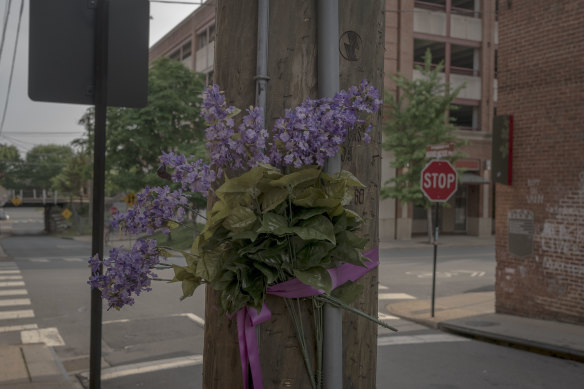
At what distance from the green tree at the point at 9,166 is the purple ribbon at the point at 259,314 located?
106914 millimetres

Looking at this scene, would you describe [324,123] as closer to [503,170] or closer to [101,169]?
[101,169]

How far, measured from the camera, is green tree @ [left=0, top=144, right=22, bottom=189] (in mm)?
100000

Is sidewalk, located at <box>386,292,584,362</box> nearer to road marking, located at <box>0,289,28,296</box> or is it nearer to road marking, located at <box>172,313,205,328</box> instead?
road marking, located at <box>172,313,205,328</box>

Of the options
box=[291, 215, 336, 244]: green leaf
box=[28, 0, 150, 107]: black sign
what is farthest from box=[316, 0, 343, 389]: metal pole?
box=[28, 0, 150, 107]: black sign

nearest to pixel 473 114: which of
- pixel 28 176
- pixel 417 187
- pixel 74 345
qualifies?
pixel 417 187

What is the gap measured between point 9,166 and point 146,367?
108218mm

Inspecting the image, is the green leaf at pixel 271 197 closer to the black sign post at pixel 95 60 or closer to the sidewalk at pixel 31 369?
the black sign post at pixel 95 60

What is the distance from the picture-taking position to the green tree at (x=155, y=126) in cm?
3144

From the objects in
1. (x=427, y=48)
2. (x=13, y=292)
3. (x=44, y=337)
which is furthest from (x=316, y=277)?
(x=427, y=48)

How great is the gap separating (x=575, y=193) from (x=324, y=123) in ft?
29.4

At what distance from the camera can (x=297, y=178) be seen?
179 cm

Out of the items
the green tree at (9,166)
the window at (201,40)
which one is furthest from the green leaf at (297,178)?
the green tree at (9,166)

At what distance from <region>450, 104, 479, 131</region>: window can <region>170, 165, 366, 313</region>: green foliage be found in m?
33.9

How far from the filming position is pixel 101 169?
3488mm
